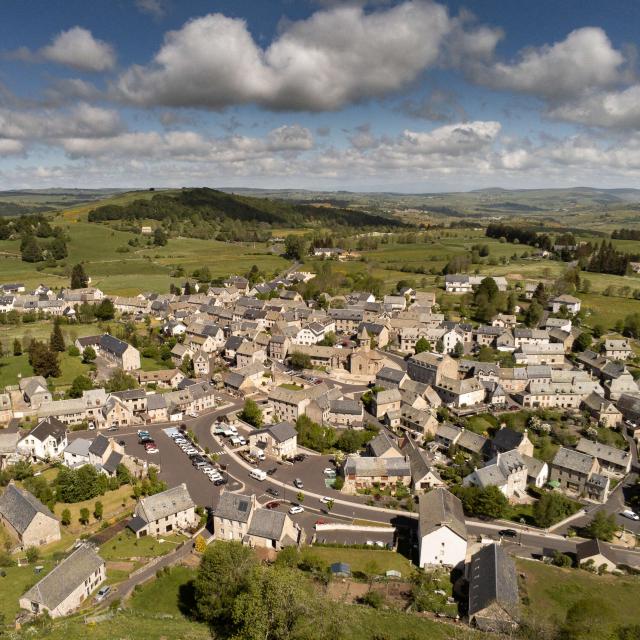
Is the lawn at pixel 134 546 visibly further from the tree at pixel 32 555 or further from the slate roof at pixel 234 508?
the tree at pixel 32 555

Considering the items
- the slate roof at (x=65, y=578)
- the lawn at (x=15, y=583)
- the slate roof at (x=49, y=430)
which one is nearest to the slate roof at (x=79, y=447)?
the slate roof at (x=49, y=430)

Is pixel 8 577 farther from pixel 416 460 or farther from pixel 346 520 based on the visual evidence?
pixel 416 460

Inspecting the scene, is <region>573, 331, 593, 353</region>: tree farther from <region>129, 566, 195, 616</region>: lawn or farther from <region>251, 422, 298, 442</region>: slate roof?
<region>129, 566, 195, 616</region>: lawn

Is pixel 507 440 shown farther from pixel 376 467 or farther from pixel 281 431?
pixel 281 431

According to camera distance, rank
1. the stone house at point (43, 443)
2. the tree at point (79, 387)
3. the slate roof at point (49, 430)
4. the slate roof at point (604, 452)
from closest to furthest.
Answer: the stone house at point (43, 443) → the slate roof at point (49, 430) → the slate roof at point (604, 452) → the tree at point (79, 387)

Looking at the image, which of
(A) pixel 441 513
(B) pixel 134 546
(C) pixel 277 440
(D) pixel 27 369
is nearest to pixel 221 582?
(B) pixel 134 546

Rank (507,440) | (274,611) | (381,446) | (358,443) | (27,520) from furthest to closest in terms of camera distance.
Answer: (507,440) < (358,443) < (381,446) < (27,520) < (274,611)

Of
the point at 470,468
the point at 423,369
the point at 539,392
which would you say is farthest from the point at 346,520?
the point at 539,392

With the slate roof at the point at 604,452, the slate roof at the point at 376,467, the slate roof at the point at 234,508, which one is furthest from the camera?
the slate roof at the point at 604,452
